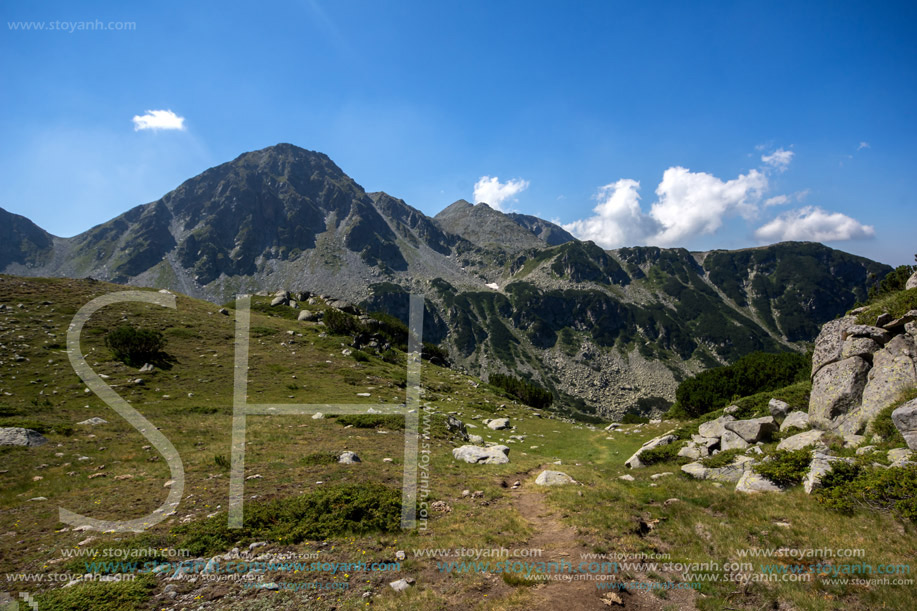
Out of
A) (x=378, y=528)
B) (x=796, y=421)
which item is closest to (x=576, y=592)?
(x=378, y=528)

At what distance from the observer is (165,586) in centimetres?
833

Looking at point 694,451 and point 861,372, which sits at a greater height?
point 861,372

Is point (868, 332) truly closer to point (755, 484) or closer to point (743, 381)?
point (755, 484)

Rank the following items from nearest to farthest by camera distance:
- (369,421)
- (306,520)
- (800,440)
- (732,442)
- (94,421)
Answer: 1. (306,520)
2. (800,440)
3. (732,442)
4. (94,421)
5. (369,421)

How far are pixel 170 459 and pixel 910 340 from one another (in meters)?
33.3

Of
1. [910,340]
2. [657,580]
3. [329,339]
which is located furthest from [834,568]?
[329,339]

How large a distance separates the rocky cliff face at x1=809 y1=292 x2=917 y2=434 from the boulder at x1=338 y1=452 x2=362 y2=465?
846 inches

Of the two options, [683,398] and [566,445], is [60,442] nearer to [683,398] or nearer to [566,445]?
[566,445]

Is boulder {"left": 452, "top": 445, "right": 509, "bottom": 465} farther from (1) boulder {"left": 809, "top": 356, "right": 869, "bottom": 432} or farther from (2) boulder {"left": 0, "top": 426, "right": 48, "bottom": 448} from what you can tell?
(2) boulder {"left": 0, "top": 426, "right": 48, "bottom": 448}

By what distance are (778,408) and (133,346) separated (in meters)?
52.0

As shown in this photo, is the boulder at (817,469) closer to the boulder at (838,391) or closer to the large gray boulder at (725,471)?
the large gray boulder at (725,471)

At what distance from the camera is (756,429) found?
19094 mm

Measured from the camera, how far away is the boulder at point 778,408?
21344 mm

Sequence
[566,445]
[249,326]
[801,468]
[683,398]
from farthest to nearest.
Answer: [249,326], [683,398], [566,445], [801,468]
